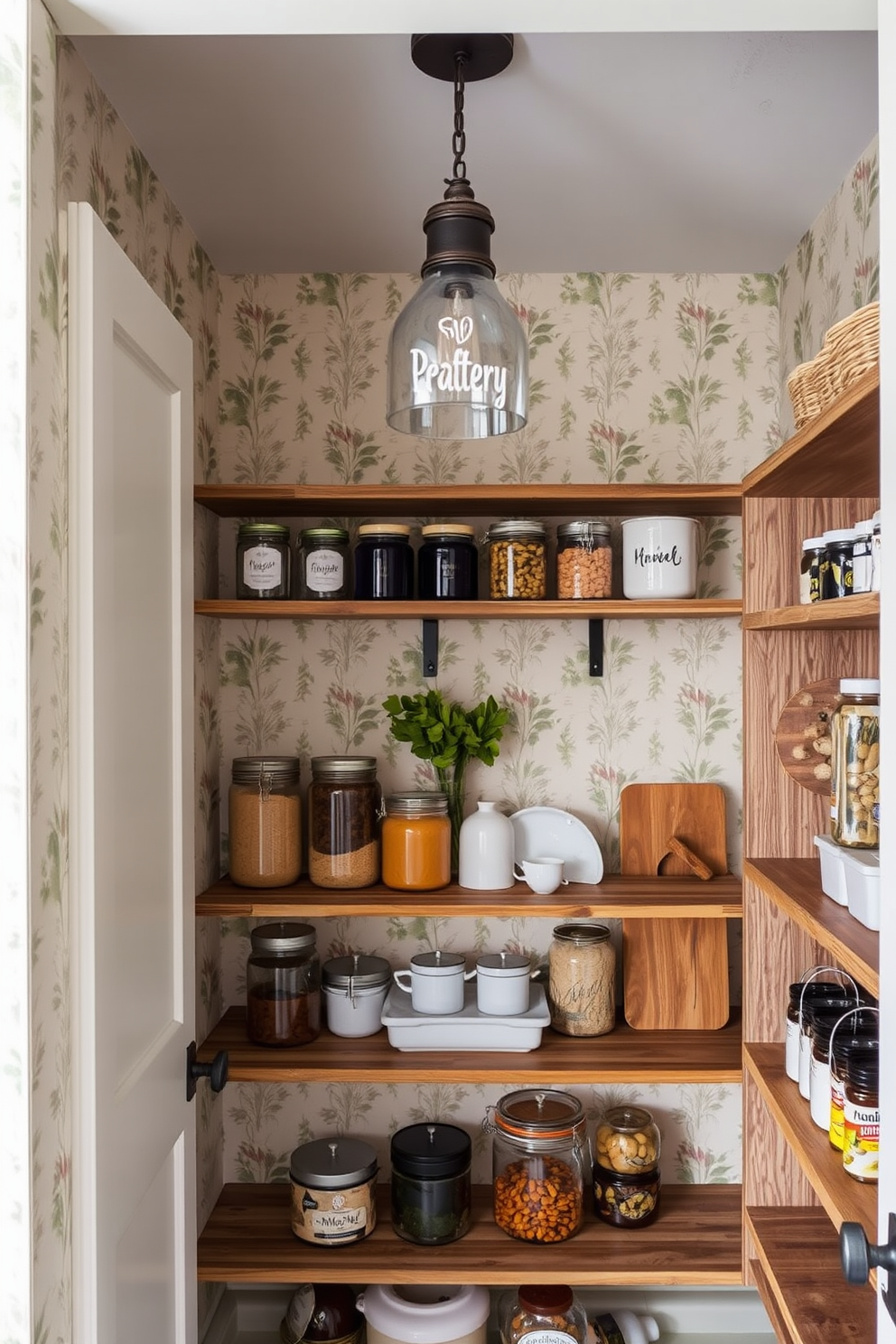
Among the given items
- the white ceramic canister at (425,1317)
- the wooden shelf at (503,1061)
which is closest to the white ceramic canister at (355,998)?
the wooden shelf at (503,1061)

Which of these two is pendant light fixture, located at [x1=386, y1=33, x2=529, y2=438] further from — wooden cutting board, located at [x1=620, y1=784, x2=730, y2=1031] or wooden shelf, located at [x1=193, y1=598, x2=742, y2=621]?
wooden cutting board, located at [x1=620, y1=784, x2=730, y2=1031]

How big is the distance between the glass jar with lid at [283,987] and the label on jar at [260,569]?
0.73 m

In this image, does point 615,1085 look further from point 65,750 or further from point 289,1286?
point 65,750

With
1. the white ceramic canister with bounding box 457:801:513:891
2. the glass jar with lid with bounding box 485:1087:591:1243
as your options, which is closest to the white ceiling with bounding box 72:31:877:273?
the white ceramic canister with bounding box 457:801:513:891

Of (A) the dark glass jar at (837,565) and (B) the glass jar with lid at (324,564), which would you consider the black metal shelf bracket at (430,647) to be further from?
(A) the dark glass jar at (837,565)

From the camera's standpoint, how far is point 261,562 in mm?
2102

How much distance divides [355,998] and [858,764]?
1.20 meters

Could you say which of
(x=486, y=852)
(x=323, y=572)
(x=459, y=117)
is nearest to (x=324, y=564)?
(x=323, y=572)

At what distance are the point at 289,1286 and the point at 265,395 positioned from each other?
2.00 meters

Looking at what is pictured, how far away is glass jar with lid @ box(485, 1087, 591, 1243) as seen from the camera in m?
2.04

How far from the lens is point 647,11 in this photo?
1153mm

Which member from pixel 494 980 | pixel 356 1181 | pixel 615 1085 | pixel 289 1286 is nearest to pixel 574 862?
pixel 494 980

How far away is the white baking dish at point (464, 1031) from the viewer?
82.0 inches

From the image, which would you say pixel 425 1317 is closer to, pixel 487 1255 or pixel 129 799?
pixel 487 1255
